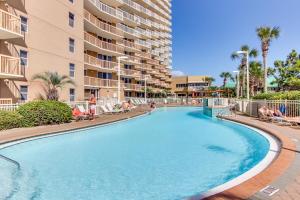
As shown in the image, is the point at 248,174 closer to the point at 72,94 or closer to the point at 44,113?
the point at 44,113

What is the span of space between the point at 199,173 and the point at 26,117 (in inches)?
458

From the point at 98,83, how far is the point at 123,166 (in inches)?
1188

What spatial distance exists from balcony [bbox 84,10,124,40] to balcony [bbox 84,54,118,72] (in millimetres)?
4213

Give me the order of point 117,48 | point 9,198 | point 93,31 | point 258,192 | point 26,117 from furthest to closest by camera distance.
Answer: point 117,48 < point 93,31 < point 26,117 < point 9,198 < point 258,192

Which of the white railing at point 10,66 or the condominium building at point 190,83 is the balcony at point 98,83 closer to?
the white railing at point 10,66

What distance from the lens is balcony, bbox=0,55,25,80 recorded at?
55.2 ft

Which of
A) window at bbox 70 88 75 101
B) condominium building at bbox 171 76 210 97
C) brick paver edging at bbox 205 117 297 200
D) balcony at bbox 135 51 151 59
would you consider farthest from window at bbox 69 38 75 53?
condominium building at bbox 171 76 210 97

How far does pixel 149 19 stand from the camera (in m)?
72.7

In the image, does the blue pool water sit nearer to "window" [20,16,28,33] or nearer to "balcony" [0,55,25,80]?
"balcony" [0,55,25,80]

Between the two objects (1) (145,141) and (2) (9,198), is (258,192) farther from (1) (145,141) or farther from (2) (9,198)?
(1) (145,141)

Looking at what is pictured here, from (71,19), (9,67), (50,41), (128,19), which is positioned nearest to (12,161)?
(9,67)

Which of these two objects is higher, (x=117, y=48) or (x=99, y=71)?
(x=117, y=48)

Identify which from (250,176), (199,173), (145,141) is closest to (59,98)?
(145,141)

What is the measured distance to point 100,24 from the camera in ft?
130
